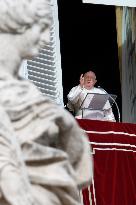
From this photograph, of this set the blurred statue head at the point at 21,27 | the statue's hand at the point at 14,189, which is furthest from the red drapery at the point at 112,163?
the statue's hand at the point at 14,189

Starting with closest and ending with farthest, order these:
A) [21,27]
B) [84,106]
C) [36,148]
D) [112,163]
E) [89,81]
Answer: [36,148]
[21,27]
[112,163]
[84,106]
[89,81]

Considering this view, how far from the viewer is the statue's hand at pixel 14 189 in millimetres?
4711

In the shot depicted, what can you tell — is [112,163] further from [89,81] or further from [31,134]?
[31,134]

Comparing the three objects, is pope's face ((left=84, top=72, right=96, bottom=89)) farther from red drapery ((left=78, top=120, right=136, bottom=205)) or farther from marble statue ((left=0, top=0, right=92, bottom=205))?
marble statue ((left=0, top=0, right=92, bottom=205))

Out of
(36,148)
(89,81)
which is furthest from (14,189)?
(89,81)

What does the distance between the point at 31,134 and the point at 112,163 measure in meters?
11.5

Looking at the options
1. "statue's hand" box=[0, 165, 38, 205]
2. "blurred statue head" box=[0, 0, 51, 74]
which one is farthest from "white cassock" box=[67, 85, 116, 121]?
"statue's hand" box=[0, 165, 38, 205]

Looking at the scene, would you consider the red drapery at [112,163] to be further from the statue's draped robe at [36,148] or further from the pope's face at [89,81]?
the statue's draped robe at [36,148]

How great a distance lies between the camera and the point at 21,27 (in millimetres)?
5008

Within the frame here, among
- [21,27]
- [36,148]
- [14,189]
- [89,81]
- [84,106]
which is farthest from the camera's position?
[89,81]

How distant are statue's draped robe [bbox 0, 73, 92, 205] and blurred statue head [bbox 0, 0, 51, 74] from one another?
4.4 inches

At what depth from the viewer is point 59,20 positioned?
21047 mm

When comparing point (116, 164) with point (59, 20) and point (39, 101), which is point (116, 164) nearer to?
point (59, 20)

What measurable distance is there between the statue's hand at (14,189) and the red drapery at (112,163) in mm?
10784
